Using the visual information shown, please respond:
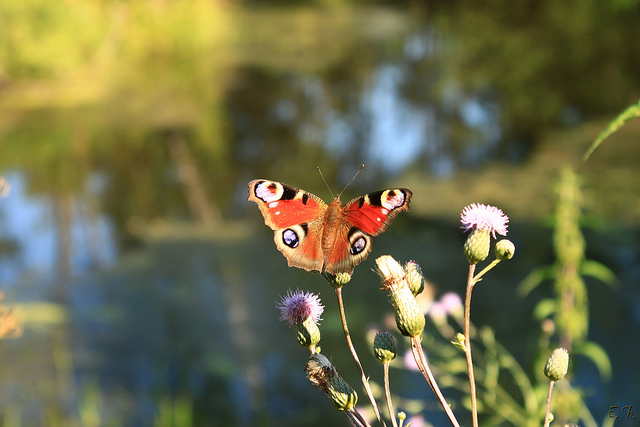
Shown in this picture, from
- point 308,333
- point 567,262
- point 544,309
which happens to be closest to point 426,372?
point 308,333

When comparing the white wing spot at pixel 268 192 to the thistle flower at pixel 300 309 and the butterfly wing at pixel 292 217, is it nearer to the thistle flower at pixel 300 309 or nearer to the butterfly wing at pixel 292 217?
the butterfly wing at pixel 292 217

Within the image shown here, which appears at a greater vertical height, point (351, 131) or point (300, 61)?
point (300, 61)

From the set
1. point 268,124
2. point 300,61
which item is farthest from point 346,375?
point 300,61

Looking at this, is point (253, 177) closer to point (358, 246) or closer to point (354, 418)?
point (358, 246)

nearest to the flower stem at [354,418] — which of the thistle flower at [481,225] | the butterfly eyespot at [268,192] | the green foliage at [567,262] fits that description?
the thistle flower at [481,225]

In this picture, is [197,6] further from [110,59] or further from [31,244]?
[31,244]
